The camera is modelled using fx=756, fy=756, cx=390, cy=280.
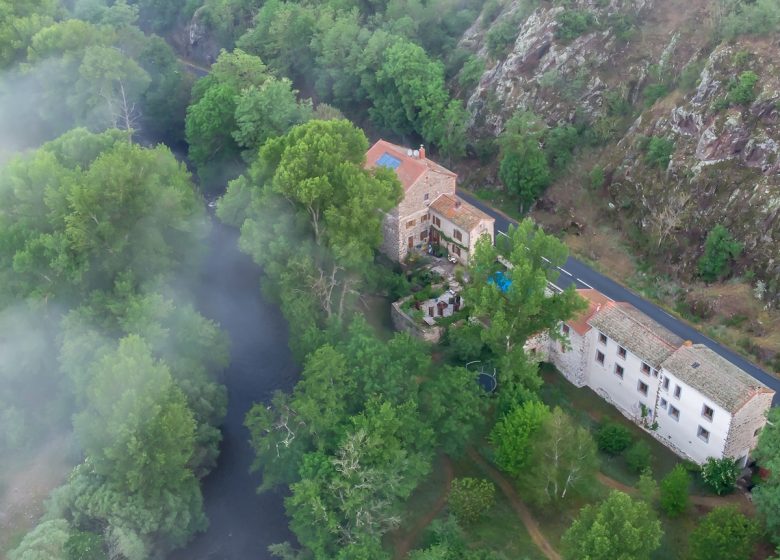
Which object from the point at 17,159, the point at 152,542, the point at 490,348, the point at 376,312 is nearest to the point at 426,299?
the point at 376,312

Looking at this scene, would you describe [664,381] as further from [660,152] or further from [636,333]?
[660,152]

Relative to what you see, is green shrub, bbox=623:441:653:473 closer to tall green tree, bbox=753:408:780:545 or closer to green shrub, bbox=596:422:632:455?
green shrub, bbox=596:422:632:455

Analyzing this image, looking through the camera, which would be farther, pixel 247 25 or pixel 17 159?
pixel 247 25

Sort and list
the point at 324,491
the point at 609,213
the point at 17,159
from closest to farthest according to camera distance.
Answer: the point at 324,491
the point at 17,159
the point at 609,213

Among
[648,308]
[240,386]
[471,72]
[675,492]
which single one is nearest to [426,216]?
[648,308]

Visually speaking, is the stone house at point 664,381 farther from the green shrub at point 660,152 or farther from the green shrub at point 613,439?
the green shrub at point 660,152

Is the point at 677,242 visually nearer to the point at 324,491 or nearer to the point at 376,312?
the point at 376,312

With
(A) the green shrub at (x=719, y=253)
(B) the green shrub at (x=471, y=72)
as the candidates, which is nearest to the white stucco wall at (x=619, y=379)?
(A) the green shrub at (x=719, y=253)
